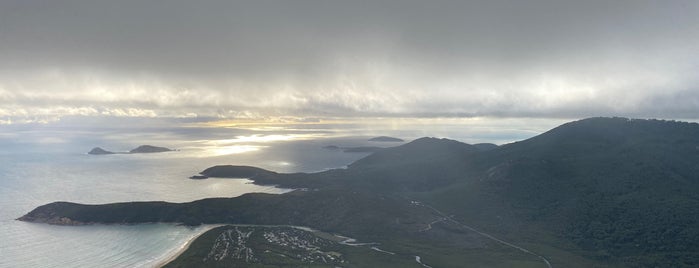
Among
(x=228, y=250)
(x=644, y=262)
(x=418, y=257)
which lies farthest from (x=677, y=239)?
(x=228, y=250)

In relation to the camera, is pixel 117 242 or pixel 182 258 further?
pixel 117 242

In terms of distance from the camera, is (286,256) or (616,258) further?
(616,258)

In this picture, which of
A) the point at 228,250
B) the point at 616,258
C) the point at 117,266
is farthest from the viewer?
the point at 616,258

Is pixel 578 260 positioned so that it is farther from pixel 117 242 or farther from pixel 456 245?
pixel 117 242

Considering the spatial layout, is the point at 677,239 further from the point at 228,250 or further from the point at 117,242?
the point at 117,242

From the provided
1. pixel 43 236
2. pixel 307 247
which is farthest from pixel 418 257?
pixel 43 236

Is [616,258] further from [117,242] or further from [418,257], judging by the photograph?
[117,242]

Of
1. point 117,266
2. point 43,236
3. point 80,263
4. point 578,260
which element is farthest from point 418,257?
point 43,236

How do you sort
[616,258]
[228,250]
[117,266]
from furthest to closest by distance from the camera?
[616,258] → [228,250] → [117,266]
